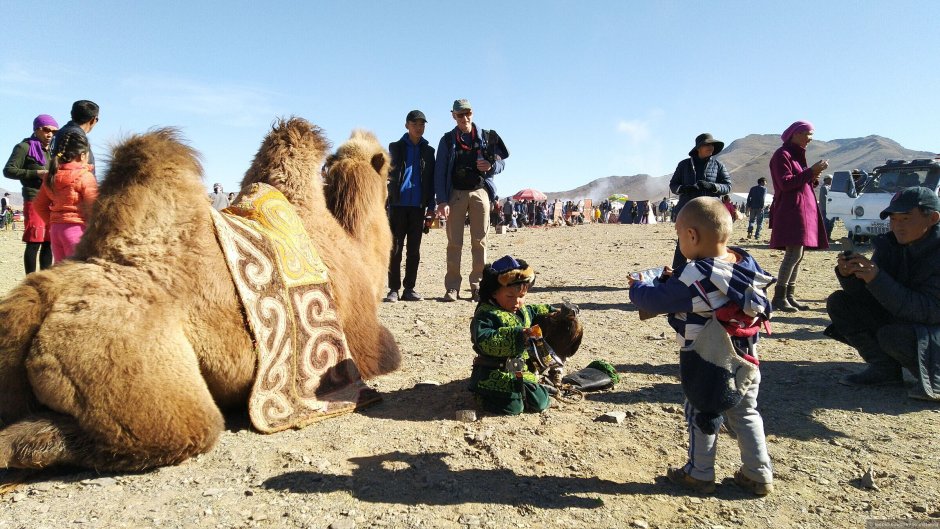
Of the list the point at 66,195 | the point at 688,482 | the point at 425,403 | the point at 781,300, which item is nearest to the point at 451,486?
the point at 688,482

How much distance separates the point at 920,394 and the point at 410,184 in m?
5.42

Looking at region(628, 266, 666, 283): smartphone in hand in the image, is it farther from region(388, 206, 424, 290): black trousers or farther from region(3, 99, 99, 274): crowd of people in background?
region(388, 206, 424, 290): black trousers

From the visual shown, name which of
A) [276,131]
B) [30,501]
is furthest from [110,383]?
[276,131]

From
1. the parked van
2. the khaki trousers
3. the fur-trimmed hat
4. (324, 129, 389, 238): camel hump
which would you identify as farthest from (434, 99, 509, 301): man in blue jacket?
the parked van

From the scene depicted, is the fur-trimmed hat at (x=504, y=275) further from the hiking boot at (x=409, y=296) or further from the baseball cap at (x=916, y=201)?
the hiking boot at (x=409, y=296)

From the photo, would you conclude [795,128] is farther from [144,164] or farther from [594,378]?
[144,164]

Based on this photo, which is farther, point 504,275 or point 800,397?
point 800,397

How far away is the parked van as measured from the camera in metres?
15.1

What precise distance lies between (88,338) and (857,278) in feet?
15.9

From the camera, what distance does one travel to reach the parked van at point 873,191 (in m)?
15.1

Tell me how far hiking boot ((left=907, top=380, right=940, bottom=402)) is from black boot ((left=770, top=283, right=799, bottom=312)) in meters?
2.97

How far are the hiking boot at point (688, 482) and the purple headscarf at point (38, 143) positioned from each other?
690 cm

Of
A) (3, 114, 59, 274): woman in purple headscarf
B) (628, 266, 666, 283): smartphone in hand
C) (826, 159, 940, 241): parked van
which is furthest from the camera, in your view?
(826, 159, 940, 241): parked van

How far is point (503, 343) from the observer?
11.3 ft
